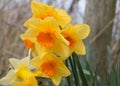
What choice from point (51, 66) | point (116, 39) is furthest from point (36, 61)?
point (116, 39)

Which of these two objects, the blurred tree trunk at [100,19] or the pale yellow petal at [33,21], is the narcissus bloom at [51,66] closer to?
the pale yellow petal at [33,21]

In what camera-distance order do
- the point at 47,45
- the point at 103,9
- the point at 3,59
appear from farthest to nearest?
the point at 3,59 → the point at 103,9 → the point at 47,45

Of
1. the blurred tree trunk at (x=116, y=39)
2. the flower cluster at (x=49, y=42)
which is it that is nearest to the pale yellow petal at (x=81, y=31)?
the flower cluster at (x=49, y=42)

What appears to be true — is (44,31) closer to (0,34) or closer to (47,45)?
(47,45)

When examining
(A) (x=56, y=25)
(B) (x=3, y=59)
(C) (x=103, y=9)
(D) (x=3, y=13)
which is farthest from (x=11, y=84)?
(D) (x=3, y=13)

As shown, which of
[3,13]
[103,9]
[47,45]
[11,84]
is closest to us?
[47,45]

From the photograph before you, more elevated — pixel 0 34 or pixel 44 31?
pixel 44 31

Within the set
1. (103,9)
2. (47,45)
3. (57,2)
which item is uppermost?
(47,45)

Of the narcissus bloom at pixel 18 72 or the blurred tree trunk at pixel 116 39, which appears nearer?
the narcissus bloom at pixel 18 72
